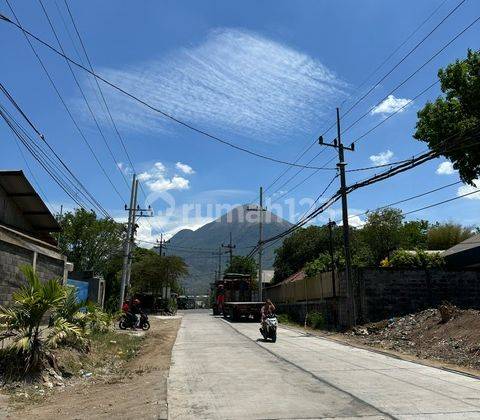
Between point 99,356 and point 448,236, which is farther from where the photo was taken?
point 448,236

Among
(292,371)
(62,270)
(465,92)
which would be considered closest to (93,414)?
(292,371)

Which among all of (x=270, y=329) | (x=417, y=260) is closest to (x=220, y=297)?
(x=417, y=260)

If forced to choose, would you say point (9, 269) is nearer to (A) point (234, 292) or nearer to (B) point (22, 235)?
(B) point (22, 235)

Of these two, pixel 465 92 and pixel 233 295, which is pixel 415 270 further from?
pixel 233 295

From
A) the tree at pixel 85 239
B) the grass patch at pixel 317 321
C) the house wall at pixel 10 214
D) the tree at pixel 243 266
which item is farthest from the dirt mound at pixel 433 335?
the tree at pixel 243 266

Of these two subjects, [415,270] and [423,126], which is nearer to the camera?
[415,270]

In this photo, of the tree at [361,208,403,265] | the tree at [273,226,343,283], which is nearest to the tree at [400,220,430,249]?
the tree at [361,208,403,265]

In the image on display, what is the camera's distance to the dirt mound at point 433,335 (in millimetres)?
16366

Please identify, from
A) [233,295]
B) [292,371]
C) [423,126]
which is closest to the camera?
[292,371]

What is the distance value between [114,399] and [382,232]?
55938 millimetres

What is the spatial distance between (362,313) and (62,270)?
1469 cm

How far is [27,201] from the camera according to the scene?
21469 mm

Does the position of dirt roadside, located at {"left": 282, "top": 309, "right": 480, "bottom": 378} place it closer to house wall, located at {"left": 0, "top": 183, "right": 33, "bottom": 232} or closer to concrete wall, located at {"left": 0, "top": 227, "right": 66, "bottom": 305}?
concrete wall, located at {"left": 0, "top": 227, "right": 66, "bottom": 305}

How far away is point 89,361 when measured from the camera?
14.0 meters
